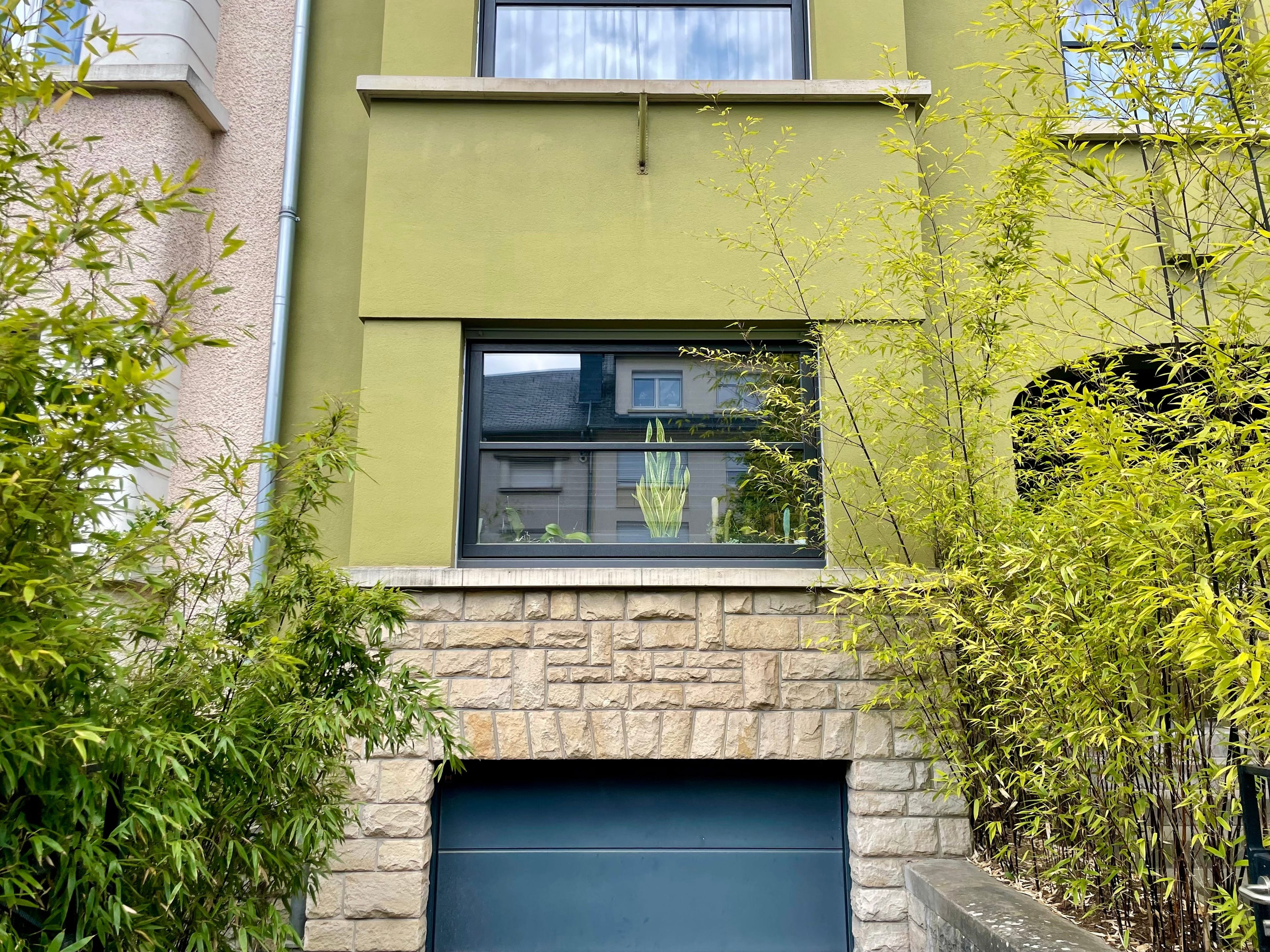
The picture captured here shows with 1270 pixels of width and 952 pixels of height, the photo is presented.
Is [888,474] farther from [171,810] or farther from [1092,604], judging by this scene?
[171,810]

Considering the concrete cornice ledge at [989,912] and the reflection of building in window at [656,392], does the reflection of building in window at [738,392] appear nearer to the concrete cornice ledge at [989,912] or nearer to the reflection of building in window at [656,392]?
the reflection of building in window at [656,392]

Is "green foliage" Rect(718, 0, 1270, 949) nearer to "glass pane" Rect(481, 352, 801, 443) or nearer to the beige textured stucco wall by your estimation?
"glass pane" Rect(481, 352, 801, 443)

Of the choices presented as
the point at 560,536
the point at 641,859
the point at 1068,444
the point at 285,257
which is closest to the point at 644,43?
the point at 285,257

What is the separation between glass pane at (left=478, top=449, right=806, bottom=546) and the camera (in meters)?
4.23

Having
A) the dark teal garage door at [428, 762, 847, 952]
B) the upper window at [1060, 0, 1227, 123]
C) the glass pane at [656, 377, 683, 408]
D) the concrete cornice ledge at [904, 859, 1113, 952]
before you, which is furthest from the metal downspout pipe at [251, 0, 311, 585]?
the upper window at [1060, 0, 1227, 123]

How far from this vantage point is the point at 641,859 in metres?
3.99

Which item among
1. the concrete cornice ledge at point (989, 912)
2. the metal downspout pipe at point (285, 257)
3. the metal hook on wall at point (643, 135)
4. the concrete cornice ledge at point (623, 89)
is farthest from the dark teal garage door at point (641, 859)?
the concrete cornice ledge at point (623, 89)

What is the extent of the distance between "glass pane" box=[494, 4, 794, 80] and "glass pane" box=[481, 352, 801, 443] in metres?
1.51

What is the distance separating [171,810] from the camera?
2.19 meters

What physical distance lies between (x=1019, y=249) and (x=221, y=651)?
3189mm

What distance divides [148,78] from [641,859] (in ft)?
14.1

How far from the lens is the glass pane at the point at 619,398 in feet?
14.2

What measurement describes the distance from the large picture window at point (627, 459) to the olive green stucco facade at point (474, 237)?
0.19 metres

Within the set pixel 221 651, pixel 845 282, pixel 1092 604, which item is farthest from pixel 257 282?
pixel 1092 604
